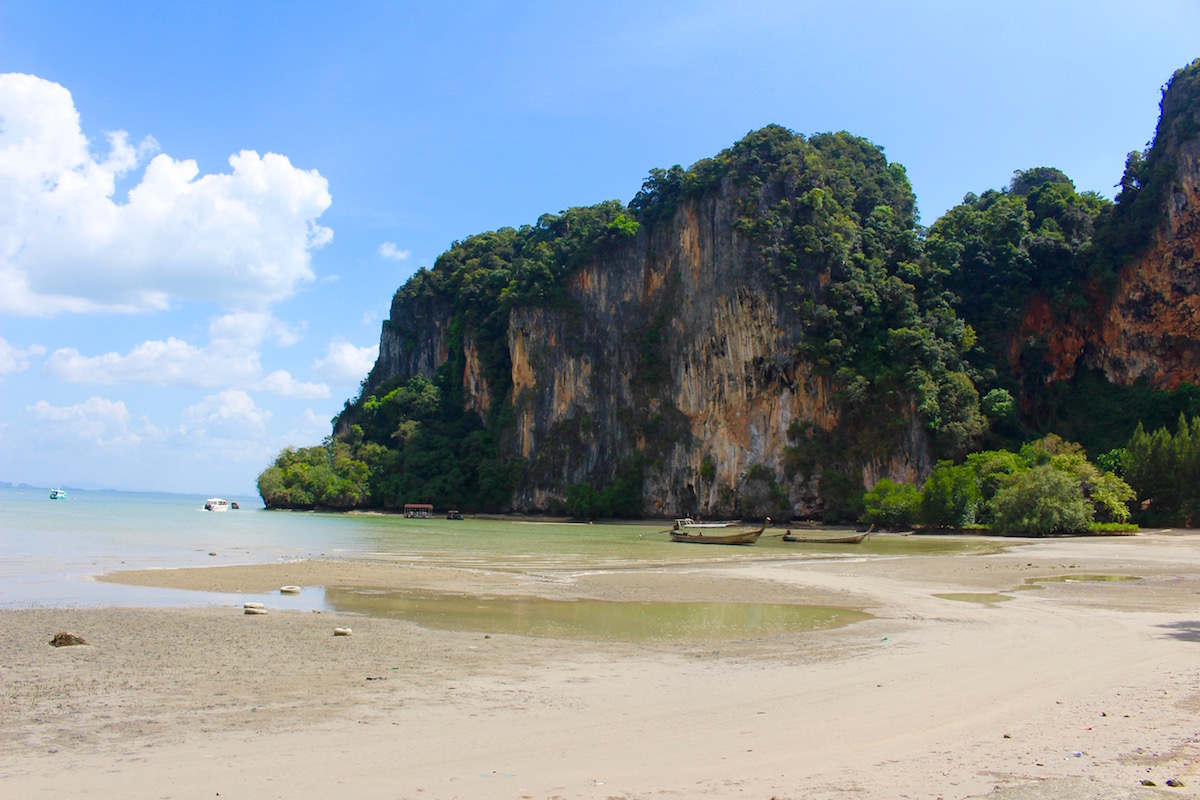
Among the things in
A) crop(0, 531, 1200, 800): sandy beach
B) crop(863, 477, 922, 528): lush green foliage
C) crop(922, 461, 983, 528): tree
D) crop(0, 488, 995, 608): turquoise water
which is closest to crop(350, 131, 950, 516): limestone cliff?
crop(863, 477, 922, 528): lush green foliage

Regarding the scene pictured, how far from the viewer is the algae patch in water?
12.0 metres

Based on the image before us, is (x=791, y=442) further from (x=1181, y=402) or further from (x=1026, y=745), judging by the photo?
(x=1026, y=745)

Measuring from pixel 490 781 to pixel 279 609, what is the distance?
396 inches

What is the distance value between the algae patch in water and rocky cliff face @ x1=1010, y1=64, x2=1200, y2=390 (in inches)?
2036

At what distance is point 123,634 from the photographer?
1105cm

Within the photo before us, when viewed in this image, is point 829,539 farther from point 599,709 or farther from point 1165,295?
point 1165,295

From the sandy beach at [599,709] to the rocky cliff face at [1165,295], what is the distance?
1932 inches

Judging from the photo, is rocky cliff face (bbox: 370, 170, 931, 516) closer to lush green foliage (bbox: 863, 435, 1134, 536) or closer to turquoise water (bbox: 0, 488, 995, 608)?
lush green foliage (bbox: 863, 435, 1134, 536)

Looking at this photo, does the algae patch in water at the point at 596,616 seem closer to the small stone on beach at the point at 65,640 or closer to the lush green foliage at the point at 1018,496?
the small stone on beach at the point at 65,640

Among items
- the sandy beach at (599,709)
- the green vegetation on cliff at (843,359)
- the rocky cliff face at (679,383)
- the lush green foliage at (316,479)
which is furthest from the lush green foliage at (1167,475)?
the lush green foliage at (316,479)

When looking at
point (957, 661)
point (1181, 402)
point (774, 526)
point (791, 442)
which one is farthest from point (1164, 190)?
point (957, 661)

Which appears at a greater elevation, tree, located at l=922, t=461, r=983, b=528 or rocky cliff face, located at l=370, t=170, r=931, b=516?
rocky cliff face, located at l=370, t=170, r=931, b=516

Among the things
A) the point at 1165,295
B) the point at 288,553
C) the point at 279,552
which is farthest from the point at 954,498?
the point at 279,552

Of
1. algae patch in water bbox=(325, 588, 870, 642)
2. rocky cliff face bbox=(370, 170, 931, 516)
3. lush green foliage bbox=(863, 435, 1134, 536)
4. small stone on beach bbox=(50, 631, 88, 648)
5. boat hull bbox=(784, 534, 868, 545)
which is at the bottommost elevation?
boat hull bbox=(784, 534, 868, 545)
